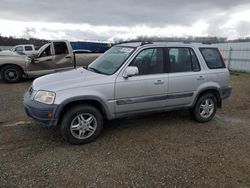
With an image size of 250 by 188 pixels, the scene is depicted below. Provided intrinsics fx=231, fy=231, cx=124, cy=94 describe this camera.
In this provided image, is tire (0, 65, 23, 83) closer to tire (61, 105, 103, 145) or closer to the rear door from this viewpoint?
tire (61, 105, 103, 145)

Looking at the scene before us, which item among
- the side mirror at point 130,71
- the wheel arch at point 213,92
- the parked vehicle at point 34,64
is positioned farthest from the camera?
the parked vehicle at point 34,64

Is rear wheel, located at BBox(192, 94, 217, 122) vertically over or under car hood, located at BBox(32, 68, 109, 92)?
under

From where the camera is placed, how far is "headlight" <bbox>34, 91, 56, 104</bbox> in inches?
146

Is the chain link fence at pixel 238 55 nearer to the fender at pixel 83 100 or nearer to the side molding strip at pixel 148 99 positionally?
the side molding strip at pixel 148 99

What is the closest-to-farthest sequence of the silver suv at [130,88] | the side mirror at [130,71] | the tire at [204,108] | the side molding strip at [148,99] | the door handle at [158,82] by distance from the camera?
1. the silver suv at [130,88]
2. the side mirror at [130,71]
3. the side molding strip at [148,99]
4. the door handle at [158,82]
5. the tire at [204,108]

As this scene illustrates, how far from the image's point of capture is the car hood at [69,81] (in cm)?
383

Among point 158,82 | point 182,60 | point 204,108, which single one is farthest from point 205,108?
point 158,82

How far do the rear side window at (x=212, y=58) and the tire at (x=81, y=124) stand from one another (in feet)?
8.72

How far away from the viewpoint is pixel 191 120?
535 centimetres

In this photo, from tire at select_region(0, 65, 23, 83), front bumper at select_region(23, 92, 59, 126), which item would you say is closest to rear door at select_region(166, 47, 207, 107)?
front bumper at select_region(23, 92, 59, 126)

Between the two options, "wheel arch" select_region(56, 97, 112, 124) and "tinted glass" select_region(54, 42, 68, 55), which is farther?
"tinted glass" select_region(54, 42, 68, 55)

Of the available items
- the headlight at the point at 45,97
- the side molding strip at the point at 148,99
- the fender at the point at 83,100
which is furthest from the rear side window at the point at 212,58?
the headlight at the point at 45,97

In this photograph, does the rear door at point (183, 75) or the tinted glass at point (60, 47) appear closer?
the rear door at point (183, 75)

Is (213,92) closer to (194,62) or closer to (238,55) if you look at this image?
(194,62)
